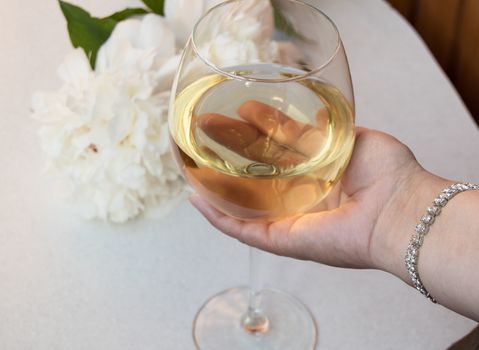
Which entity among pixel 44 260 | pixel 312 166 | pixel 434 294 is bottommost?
pixel 44 260

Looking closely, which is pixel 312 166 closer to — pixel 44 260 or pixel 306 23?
pixel 306 23

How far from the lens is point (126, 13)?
0.91m

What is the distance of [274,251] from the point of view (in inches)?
30.2

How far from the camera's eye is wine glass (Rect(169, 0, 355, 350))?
0.64 metres

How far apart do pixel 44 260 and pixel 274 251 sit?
264 mm

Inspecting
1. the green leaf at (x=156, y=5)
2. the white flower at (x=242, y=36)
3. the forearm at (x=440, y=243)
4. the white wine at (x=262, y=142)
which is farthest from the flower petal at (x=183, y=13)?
the forearm at (x=440, y=243)

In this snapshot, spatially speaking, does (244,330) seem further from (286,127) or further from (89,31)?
(89,31)

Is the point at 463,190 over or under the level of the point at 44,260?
over

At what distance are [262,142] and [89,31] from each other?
12.3 inches

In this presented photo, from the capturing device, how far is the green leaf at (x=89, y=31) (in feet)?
2.85

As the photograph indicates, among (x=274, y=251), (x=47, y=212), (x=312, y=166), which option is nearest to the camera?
(x=312, y=166)

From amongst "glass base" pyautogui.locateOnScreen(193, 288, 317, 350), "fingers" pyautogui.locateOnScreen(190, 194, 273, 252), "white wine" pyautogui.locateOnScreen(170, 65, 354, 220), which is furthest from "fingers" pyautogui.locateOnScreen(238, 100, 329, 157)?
"glass base" pyautogui.locateOnScreen(193, 288, 317, 350)

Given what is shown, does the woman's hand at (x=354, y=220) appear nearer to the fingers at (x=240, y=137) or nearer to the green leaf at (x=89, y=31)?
the fingers at (x=240, y=137)

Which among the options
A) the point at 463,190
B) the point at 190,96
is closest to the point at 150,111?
the point at 190,96
